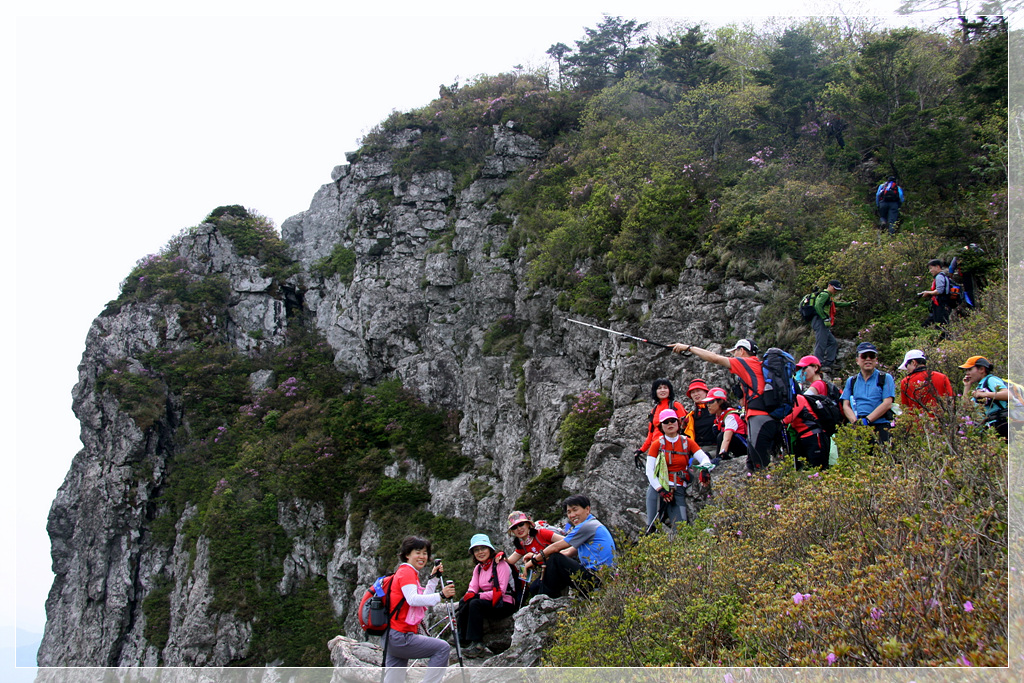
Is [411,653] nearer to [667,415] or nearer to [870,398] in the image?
[667,415]

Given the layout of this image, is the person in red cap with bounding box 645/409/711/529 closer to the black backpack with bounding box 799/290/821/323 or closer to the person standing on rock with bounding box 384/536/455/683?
the person standing on rock with bounding box 384/536/455/683

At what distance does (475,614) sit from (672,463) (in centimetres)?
318

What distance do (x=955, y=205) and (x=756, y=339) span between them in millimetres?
5361

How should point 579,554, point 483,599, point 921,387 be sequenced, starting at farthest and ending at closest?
point 483,599 < point 579,554 < point 921,387

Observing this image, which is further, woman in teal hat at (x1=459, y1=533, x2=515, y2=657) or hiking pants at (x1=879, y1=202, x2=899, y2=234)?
hiking pants at (x1=879, y1=202, x2=899, y2=234)

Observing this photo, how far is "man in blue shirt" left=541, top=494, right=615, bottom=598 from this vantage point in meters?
7.12

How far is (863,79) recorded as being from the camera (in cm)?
1691

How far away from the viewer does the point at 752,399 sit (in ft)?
24.8

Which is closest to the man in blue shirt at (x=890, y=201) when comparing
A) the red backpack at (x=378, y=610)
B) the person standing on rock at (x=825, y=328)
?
the person standing on rock at (x=825, y=328)

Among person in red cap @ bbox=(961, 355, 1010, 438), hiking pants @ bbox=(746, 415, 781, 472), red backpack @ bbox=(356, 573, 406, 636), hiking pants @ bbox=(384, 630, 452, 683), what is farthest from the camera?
hiking pants @ bbox=(746, 415, 781, 472)

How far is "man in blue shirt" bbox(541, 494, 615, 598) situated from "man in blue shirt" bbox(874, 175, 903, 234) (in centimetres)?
990

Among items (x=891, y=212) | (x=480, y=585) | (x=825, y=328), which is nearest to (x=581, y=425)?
(x=825, y=328)

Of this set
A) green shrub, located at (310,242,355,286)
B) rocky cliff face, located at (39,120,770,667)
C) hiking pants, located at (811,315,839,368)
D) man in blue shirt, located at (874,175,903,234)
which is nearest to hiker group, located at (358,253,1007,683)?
rocky cliff face, located at (39,120,770,667)

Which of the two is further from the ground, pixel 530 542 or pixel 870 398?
pixel 870 398
